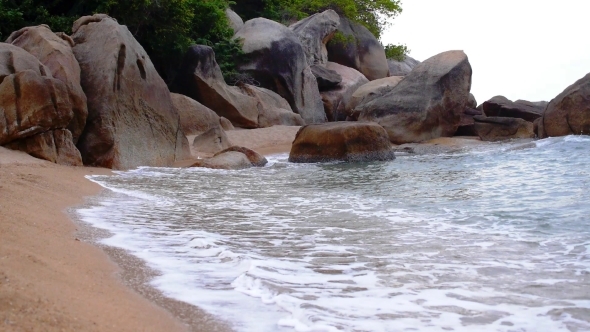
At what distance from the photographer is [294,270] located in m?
4.59

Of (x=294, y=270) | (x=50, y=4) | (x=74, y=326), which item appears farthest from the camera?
(x=50, y=4)

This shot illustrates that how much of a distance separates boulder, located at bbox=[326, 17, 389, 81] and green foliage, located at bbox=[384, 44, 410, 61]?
460 centimetres

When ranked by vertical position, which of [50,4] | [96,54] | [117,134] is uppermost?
[50,4]

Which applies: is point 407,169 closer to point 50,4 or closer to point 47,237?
point 47,237

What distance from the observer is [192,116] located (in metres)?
18.6

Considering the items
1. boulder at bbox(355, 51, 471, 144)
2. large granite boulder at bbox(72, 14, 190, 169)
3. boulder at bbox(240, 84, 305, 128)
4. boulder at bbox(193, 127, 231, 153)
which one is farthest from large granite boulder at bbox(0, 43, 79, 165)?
boulder at bbox(355, 51, 471, 144)

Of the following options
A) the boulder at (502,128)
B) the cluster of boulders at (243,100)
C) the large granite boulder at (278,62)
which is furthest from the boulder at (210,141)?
the boulder at (502,128)

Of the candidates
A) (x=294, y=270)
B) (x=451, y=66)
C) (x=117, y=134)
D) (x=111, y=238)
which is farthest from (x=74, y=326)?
(x=451, y=66)

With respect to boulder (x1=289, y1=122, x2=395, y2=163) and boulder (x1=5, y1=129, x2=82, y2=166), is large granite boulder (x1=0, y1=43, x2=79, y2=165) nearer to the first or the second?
boulder (x1=5, y1=129, x2=82, y2=166)

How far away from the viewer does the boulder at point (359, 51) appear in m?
32.1

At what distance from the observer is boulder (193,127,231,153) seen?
1683cm

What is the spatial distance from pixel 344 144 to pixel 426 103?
5911mm

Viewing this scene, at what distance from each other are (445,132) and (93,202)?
16.3 metres

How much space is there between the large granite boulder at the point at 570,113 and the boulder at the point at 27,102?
15.2 m
